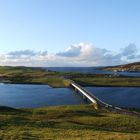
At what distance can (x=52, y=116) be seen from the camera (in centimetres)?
8094

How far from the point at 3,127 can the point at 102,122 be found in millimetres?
21079

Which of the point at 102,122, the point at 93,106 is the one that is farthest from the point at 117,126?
the point at 93,106

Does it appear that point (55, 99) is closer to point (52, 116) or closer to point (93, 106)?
point (93, 106)

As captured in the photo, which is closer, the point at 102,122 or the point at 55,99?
the point at 102,122

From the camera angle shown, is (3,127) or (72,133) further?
(3,127)

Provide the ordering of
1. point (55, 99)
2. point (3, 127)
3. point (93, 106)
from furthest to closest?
1. point (55, 99)
2. point (93, 106)
3. point (3, 127)

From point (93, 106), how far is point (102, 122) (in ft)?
139

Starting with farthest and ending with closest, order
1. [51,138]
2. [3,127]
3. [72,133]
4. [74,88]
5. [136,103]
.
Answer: [74,88] < [136,103] < [3,127] < [72,133] < [51,138]

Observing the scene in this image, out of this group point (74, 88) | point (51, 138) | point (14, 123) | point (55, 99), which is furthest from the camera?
point (74, 88)

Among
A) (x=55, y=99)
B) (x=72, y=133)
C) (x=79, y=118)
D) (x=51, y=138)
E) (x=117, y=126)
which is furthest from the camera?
(x=55, y=99)

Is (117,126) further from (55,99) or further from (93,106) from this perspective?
(55,99)

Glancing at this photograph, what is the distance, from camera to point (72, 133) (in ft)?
166

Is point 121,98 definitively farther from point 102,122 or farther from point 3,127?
A: point 3,127

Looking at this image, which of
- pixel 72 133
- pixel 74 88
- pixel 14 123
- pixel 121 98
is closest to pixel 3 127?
pixel 14 123
